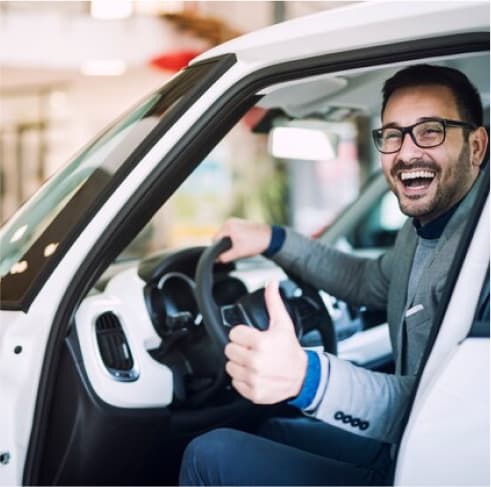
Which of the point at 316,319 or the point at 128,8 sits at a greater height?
the point at 128,8

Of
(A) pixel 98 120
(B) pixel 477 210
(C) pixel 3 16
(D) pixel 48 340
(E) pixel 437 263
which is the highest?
(C) pixel 3 16

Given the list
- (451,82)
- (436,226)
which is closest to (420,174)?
(436,226)

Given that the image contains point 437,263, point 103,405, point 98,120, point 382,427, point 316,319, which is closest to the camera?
point 382,427

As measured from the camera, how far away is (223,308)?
2.35m

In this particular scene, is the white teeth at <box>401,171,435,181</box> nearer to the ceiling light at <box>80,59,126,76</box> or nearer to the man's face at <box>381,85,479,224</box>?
the man's face at <box>381,85,479,224</box>

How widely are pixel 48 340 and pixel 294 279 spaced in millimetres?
882

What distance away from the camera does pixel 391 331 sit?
2.14m

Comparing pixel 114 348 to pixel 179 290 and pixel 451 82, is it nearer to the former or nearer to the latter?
pixel 179 290

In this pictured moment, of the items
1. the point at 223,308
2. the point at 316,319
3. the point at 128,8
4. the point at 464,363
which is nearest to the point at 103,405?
the point at 223,308

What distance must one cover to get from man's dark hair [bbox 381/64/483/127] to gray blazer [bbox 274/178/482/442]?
0.21m

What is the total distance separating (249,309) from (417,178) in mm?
628

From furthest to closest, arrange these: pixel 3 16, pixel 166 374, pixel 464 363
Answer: pixel 3 16 < pixel 166 374 < pixel 464 363

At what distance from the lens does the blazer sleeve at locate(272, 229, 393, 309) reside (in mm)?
2537

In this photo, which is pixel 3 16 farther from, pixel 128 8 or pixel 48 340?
pixel 48 340
